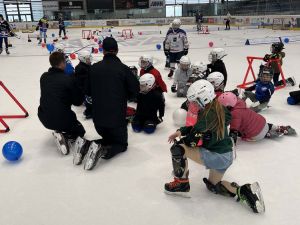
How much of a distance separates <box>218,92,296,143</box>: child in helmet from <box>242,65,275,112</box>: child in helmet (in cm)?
94

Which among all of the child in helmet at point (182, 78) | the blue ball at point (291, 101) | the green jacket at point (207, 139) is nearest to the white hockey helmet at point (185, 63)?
the child in helmet at point (182, 78)

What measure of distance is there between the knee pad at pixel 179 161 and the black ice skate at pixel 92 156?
1.00 m

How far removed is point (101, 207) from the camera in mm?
2645

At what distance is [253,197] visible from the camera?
2.46 m

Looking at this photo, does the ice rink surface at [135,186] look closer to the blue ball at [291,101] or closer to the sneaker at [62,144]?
the sneaker at [62,144]

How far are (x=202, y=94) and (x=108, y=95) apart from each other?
128cm

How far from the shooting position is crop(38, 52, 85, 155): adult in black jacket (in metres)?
3.57

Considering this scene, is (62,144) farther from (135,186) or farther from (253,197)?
(253,197)

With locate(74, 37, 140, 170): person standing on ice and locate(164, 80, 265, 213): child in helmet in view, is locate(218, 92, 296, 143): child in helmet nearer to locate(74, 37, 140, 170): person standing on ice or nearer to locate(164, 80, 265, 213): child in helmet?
locate(164, 80, 265, 213): child in helmet

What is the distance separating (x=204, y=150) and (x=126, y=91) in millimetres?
1304

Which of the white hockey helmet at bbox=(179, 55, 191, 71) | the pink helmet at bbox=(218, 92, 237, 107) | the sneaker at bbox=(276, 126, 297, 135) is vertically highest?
the white hockey helmet at bbox=(179, 55, 191, 71)

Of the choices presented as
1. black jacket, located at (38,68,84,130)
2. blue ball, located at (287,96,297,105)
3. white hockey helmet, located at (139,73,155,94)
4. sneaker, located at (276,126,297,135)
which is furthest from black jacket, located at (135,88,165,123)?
blue ball, located at (287,96,297,105)

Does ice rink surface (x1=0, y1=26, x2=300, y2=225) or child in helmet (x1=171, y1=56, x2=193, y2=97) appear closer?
ice rink surface (x1=0, y1=26, x2=300, y2=225)

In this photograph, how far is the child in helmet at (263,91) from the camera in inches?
187
